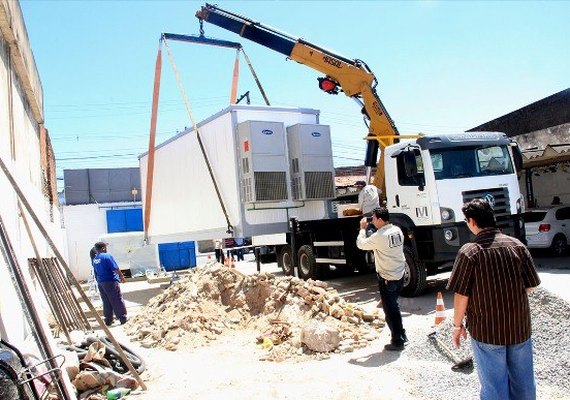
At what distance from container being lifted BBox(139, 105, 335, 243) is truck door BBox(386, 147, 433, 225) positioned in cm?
192

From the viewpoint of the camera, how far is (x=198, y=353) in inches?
273

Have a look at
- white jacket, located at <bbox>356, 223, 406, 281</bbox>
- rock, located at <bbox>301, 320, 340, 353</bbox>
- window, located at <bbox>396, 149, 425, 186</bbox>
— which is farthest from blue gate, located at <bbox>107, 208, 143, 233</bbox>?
white jacket, located at <bbox>356, 223, 406, 281</bbox>

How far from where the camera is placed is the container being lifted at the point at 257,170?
1034 centimetres

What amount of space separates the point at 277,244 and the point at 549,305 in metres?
8.41

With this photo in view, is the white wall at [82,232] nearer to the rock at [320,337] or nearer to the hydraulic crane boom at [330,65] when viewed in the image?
the hydraulic crane boom at [330,65]

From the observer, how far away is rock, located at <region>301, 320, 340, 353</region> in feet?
20.3

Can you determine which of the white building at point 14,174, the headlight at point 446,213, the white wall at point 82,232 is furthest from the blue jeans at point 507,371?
the white wall at point 82,232

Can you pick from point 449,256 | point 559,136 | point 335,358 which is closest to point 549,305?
point 335,358

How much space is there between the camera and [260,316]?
8.06 meters

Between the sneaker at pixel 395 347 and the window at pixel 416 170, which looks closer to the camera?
the sneaker at pixel 395 347

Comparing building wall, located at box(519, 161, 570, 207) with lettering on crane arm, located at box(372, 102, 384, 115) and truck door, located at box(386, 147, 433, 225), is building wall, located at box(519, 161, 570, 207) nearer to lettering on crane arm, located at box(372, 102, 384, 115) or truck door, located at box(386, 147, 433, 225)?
lettering on crane arm, located at box(372, 102, 384, 115)

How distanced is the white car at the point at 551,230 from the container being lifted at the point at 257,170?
669cm

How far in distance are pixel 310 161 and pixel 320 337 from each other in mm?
5290

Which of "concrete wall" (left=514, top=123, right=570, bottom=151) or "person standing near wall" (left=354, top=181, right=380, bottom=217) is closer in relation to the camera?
"person standing near wall" (left=354, top=181, right=380, bottom=217)
